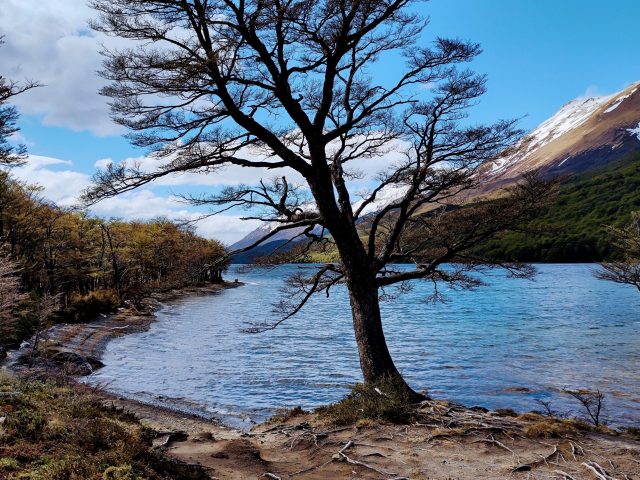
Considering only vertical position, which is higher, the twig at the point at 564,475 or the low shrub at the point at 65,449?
the low shrub at the point at 65,449

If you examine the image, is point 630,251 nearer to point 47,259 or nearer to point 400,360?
point 400,360

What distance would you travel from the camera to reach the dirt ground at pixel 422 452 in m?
8.48

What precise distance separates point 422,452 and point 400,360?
1748 cm

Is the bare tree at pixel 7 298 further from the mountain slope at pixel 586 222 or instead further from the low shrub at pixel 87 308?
the mountain slope at pixel 586 222

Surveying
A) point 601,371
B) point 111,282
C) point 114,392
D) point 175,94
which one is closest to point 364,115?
point 175,94

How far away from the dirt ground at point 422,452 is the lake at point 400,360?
4028 mm

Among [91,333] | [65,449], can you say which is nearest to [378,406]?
[65,449]

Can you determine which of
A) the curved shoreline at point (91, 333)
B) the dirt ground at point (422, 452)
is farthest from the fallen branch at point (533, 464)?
the curved shoreline at point (91, 333)

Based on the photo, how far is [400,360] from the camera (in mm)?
26766

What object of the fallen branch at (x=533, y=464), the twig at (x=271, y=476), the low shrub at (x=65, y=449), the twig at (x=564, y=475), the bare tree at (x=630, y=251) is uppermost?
the bare tree at (x=630, y=251)

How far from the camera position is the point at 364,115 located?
12.6 m

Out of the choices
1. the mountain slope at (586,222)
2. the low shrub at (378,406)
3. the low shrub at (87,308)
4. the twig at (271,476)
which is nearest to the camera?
the twig at (271,476)

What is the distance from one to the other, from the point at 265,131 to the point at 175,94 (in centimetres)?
228

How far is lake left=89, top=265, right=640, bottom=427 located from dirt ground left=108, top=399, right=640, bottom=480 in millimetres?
4028
